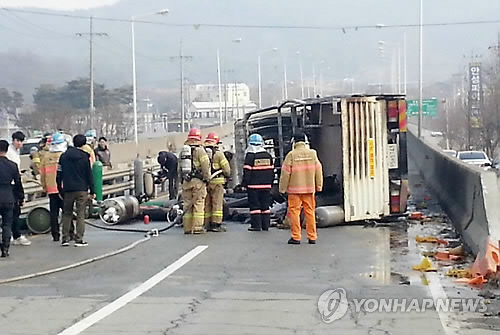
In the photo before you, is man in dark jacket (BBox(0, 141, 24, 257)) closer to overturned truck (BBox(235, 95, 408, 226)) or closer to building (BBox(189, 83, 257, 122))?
overturned truck (BBox(235, 95, 408, 226))

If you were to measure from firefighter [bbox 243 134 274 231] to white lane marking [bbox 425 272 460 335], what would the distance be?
547cm

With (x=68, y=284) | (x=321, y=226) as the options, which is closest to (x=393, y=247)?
(x=321, y=226)

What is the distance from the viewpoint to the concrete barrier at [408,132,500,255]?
13383 millimetres

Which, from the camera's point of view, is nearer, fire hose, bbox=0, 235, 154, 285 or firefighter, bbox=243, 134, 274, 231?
fire hose, bbox=0, 235, 154, 285

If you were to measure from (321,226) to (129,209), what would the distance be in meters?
3.95

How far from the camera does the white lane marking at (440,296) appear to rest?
8609mm

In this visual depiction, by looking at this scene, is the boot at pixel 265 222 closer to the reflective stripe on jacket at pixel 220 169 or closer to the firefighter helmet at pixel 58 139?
the reflective stripe on jacket at pixel 220 169

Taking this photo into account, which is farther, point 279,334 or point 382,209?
point 382,209

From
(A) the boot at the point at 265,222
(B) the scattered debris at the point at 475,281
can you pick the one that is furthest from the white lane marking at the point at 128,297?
(B) the scattered debris at the point at 475,281

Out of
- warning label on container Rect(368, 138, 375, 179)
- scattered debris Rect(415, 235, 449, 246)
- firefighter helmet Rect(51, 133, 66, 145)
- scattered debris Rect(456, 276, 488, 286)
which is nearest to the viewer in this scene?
scattered debris Rect(456, 276, 488, 286)

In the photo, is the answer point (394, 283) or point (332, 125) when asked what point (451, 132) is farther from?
point (394, 283)

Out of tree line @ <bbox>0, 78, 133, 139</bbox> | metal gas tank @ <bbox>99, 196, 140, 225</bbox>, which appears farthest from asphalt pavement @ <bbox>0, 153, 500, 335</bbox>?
tree line @ <bbox>0, 78, 133, 139</bbox>

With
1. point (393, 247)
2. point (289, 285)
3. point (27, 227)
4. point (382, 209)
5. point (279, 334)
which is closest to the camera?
point (279, 334)

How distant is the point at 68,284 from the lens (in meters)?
11.5
